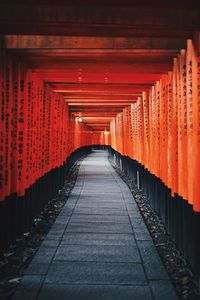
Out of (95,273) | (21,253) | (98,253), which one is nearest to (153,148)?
(98,253)

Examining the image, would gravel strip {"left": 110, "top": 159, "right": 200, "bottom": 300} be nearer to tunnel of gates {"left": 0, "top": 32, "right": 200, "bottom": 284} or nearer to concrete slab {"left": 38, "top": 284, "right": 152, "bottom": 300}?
tunnel of gates {"left": 0, "top": 32, "right": 200, "bottom": 284}

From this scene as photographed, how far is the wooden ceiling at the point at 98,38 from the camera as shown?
4906mm

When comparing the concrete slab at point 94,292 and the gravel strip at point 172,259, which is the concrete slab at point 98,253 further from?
the concrete slab at point 94,292

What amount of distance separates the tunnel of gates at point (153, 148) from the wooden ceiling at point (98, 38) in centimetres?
35

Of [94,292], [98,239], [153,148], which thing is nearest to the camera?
[94,292]

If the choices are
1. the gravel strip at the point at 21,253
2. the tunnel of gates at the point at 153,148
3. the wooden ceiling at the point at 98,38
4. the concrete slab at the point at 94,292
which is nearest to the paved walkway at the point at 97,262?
the concrete slab at the point at 94,292

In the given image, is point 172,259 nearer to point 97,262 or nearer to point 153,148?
point 97,262

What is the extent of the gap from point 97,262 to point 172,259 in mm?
1396

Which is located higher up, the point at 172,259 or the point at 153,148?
the point at 153,148

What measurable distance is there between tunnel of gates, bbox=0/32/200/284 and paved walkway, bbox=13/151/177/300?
691 mm

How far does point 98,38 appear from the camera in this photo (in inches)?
260

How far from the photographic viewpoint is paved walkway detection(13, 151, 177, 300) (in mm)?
4891

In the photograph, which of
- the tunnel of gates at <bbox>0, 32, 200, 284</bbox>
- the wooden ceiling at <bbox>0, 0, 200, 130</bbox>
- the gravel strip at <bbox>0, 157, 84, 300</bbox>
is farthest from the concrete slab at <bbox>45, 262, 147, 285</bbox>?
the wooden ceiling at <bbox>0, 0, 200, 130</bbox>

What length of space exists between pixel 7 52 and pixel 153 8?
3.08m
